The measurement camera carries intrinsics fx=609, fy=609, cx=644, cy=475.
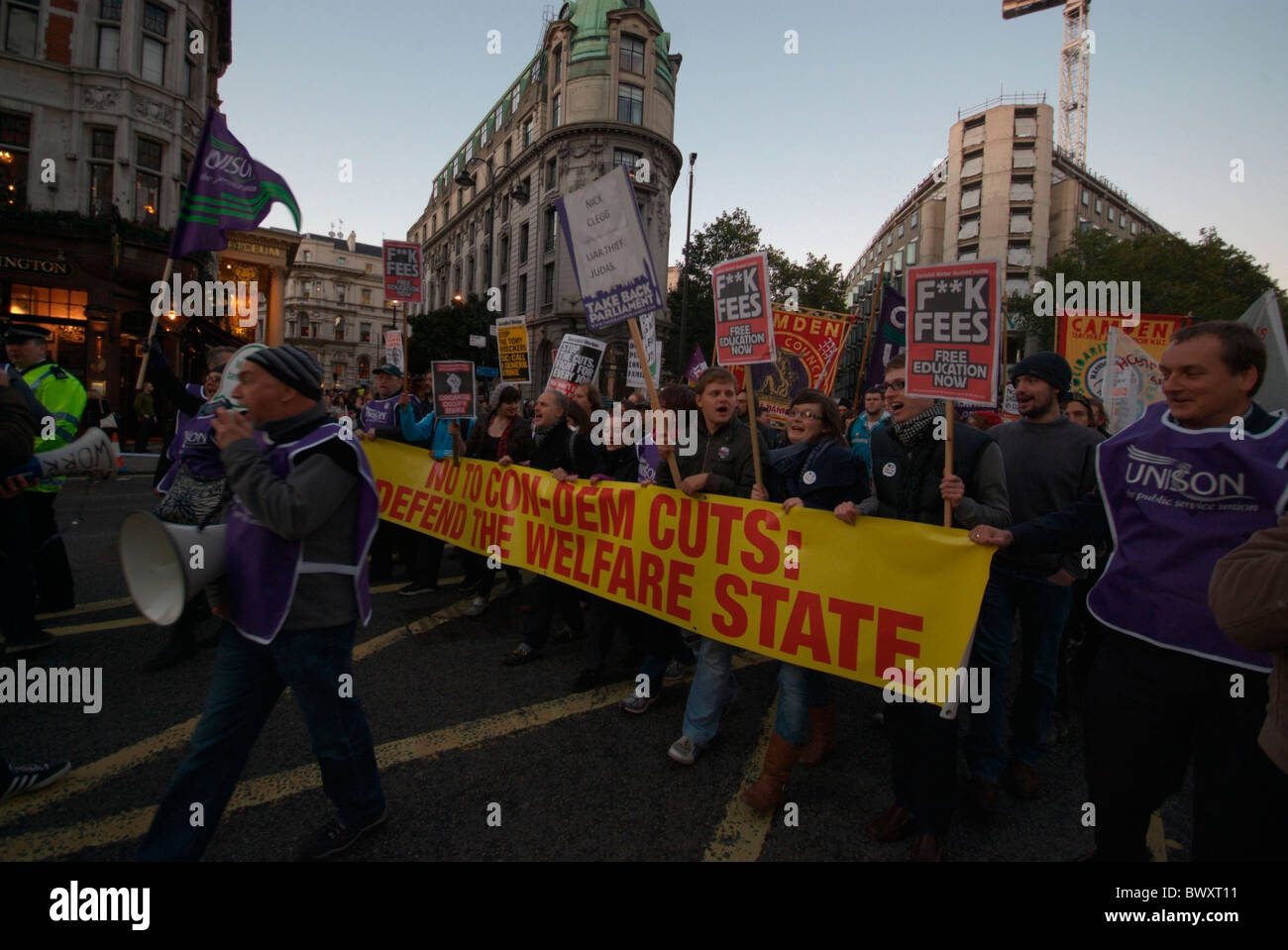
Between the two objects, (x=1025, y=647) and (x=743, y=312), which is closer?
(x=1025, y=647)

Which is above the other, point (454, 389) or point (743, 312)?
point (743, 312)

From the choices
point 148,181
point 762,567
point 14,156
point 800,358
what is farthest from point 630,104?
point 762,567

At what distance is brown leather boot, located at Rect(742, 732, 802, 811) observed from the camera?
2.83 metres

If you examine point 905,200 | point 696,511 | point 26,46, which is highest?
point 905,200

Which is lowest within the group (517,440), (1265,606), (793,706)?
(793,706)

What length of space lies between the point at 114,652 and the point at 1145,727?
579 centimetres

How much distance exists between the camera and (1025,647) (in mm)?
3230

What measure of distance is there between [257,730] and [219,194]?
4.72 m

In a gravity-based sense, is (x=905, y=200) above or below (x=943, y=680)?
above

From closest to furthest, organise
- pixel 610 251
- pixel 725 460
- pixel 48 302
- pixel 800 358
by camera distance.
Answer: pixel 725 460, pixel 610 251, pixel 800 358, pixel 48 302

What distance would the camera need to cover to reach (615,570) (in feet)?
13.0

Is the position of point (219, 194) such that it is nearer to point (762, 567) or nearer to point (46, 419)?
point (46, 419)
